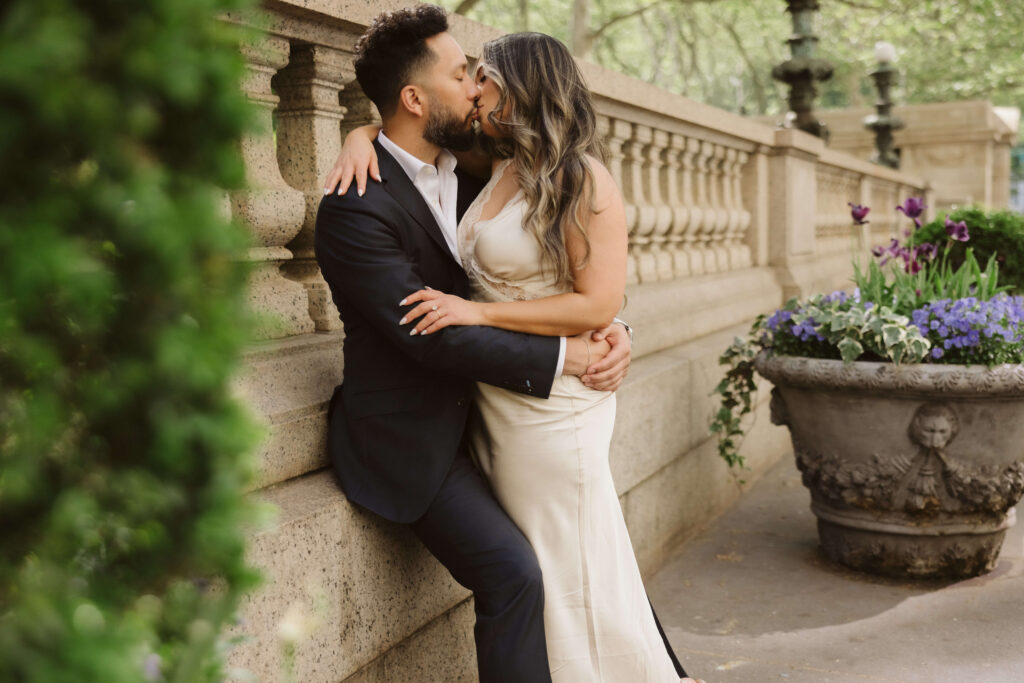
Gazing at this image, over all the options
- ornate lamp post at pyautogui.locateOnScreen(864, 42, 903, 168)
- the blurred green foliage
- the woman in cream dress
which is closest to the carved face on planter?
the woman in cream dress

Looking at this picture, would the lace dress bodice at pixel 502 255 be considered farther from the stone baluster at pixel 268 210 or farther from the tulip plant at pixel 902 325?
the tulip plant at pixel 902 325

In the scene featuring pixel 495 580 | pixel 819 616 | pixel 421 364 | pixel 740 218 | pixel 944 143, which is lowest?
pixel 819 616

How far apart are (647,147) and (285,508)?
3.62 metres

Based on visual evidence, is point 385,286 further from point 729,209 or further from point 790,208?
point 790,208

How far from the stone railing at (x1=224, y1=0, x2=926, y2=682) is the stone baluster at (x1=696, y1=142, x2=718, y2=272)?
0.6 inches

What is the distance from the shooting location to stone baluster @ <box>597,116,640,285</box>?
5.00 m

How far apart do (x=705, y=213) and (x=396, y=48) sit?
3.73m

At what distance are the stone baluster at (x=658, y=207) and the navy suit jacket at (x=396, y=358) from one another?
2923 mm

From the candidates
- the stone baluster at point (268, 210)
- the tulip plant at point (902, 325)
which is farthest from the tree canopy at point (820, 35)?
the stone baluster at point (268, 210)

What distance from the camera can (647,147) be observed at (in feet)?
18.3

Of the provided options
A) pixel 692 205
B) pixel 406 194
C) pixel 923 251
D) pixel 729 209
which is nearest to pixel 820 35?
pixel 729 209

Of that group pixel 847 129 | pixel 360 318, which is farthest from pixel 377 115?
pixel 847 129

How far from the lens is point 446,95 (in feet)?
9.32

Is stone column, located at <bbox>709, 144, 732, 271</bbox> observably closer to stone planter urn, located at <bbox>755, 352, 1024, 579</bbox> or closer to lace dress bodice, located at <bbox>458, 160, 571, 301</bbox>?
stone planter urn, located at <bbox>755, 352, 1024, 579</bbox>
